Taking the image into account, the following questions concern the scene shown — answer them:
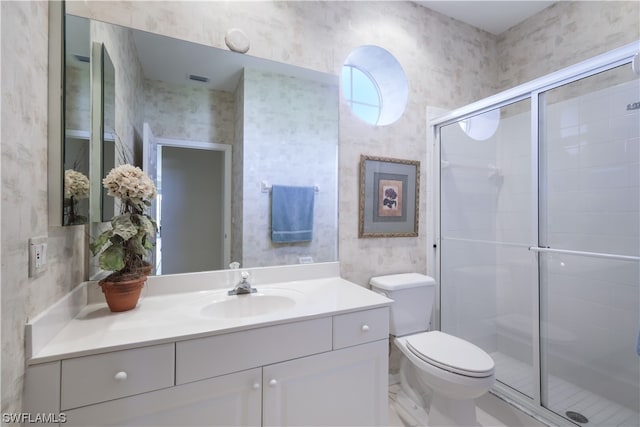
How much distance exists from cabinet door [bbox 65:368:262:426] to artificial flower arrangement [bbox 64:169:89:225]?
622mm

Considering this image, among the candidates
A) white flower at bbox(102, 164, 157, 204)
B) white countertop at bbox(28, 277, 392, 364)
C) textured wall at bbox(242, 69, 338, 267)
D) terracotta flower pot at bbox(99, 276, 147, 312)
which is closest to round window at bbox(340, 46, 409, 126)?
textured wall at bbox(242, 69, 338, 267)

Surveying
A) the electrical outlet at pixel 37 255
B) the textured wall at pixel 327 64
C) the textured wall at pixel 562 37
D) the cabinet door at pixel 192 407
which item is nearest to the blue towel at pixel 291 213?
the textured wall at pixel 327 64

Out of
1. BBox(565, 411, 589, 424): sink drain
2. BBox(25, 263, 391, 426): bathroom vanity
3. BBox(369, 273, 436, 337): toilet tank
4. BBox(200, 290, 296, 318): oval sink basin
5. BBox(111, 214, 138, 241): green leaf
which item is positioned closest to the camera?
BBox(25, 263, 391, 426): bathroom vanity

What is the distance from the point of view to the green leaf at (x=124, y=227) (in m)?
1.10

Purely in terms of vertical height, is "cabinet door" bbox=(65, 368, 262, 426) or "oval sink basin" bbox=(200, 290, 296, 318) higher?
"oval sink basin" bbox=(200, 290, 296, 318)

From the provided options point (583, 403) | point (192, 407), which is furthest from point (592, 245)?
Result: point (192, 407)

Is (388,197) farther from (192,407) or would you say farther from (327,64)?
(192,407)

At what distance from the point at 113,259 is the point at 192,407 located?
2.01 feet

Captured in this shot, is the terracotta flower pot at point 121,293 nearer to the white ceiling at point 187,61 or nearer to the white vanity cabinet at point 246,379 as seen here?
the white vanity cabinet at point 246,379

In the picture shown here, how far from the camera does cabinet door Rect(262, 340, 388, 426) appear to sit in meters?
1.13

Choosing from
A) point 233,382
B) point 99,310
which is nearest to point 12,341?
point 99,310

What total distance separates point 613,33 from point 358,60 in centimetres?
164

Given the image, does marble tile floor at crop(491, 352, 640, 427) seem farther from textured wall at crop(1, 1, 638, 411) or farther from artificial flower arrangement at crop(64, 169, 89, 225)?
artificial flower arrangement at crop(64, 169, 89, 225)

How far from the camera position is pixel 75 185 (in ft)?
3.46
